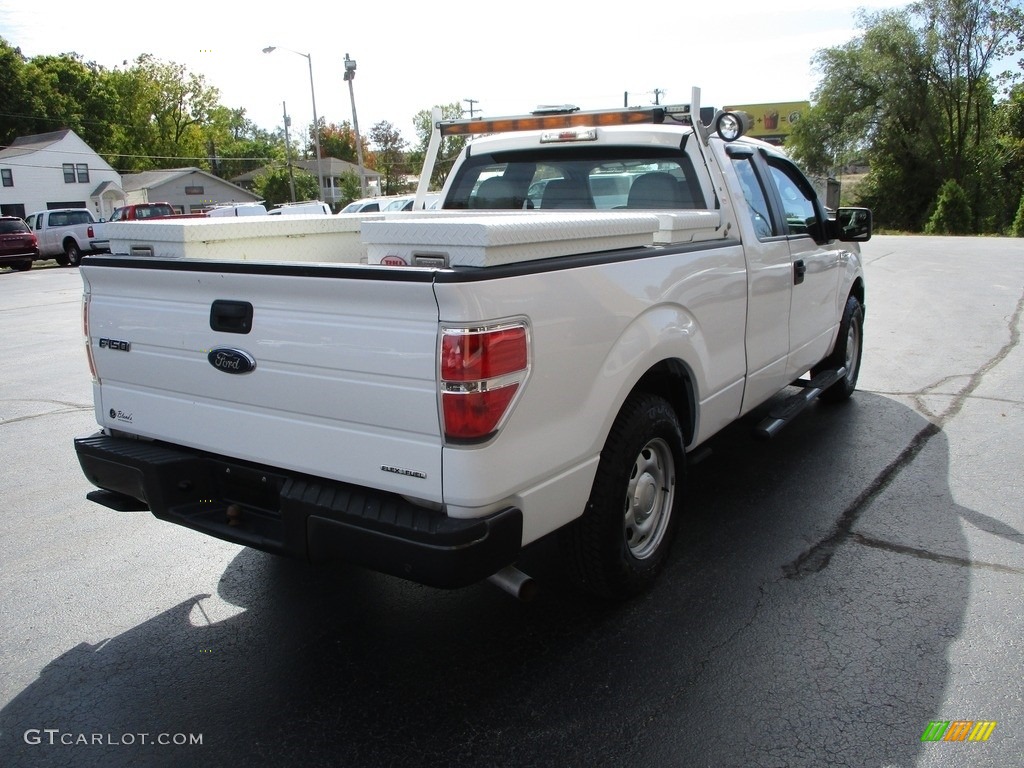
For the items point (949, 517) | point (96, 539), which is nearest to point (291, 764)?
point (96, 539)

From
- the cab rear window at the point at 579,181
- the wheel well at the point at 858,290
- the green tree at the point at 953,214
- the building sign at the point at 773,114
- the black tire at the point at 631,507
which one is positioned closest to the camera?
the black tire at the point at 631,507

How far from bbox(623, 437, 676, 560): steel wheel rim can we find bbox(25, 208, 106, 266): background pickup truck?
27154 millimetres

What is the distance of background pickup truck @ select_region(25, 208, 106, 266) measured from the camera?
26.9m

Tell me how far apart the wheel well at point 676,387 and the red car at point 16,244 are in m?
26.5

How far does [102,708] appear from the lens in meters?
2.97

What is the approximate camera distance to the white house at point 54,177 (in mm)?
58203

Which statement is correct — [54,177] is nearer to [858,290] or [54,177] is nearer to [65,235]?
[65,235]

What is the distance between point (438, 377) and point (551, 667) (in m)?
1.31

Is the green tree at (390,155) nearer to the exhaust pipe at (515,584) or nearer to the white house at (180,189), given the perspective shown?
the white house at (180,189)

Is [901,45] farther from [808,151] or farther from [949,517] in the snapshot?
[949,517]

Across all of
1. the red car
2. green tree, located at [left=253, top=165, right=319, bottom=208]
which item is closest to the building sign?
green tree, located at [left=253, top=165, right=319, bottom=208]

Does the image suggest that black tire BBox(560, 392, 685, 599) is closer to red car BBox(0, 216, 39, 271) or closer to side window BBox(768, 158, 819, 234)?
side window BBox(768, 158, 819, 234)

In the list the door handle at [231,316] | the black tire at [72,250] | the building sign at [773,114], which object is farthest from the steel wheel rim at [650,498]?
the building sign at [773,114]

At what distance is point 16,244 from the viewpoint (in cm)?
2498
